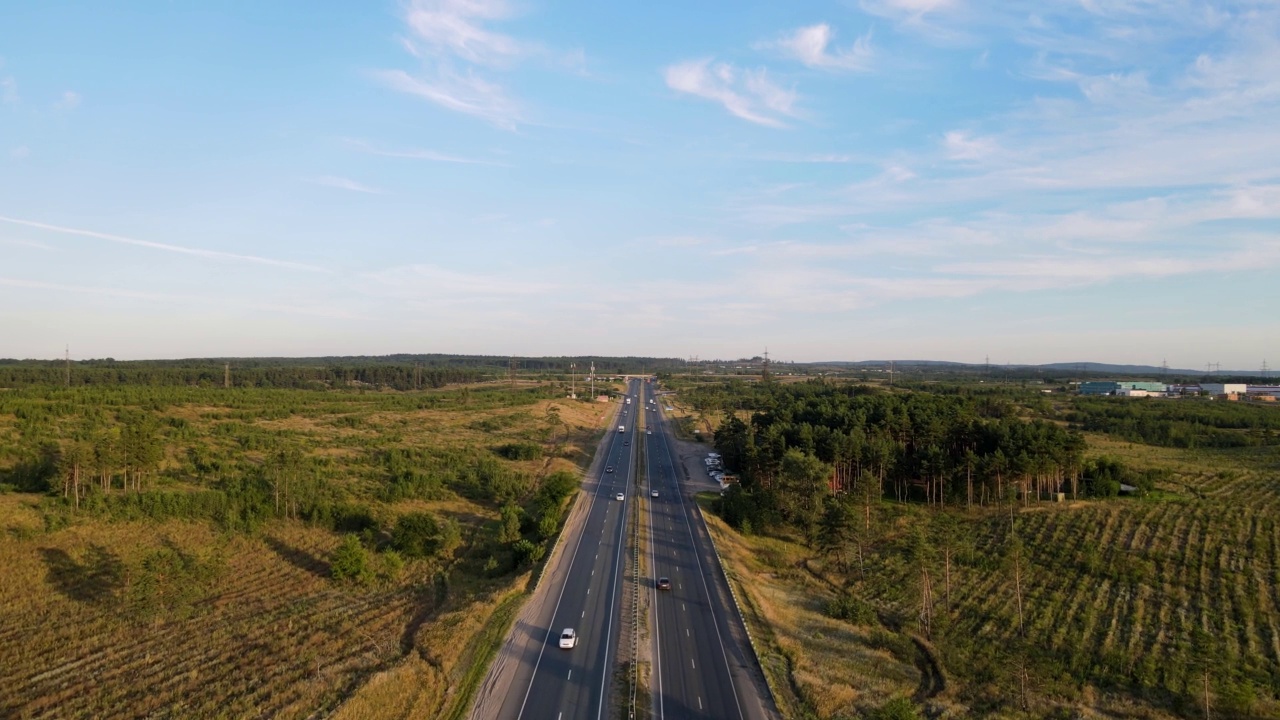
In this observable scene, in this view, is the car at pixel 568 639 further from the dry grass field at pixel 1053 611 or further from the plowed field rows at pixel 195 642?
the dry grass field at pixel 1053 611

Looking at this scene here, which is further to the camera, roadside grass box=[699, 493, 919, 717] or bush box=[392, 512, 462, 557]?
bush box=[392, 512, 462, 557]

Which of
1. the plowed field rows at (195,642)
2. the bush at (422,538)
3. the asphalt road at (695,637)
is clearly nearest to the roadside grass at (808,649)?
the asphalt road at (695,637)

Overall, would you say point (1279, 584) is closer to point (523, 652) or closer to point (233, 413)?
point (523, 652)

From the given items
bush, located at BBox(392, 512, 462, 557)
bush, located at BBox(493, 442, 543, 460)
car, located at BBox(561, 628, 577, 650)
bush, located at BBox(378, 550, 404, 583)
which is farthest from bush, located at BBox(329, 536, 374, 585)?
bush, located at BBox(493, 442, 543, 460)

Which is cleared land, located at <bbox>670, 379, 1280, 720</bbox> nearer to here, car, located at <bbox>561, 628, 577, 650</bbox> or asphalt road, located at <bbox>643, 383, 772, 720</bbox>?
asphalt road, located at <bbox>643, 383, 772, 720</bbox>

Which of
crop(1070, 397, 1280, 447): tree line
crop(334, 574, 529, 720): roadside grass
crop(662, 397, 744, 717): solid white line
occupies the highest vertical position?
crop(1070, 397, 1280, 447): tree line

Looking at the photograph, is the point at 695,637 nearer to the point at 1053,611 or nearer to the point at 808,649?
the point at 808,649
